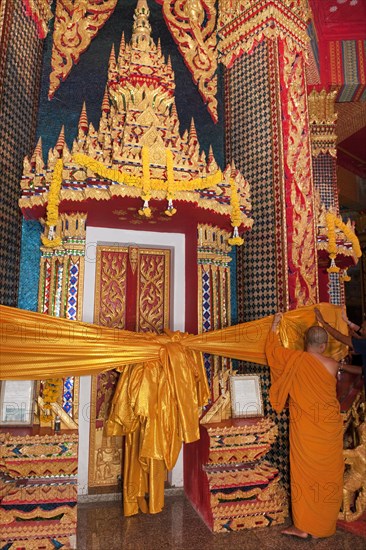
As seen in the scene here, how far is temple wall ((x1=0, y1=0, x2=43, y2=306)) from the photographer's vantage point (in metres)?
4.33

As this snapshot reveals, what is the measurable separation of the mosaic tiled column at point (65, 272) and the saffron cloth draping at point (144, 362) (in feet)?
2.61

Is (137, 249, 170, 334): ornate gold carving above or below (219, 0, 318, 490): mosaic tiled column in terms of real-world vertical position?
below

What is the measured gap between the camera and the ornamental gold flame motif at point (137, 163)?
3879 mm

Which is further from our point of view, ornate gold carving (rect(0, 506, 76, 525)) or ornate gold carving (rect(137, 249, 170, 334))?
ornate gold carving (rect(137, 249, 170, 334))

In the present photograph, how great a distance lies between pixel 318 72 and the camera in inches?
280

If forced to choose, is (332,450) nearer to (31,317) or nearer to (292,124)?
(31,317)

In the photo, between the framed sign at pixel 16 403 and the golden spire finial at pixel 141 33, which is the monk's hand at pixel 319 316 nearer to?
the framed sign at pixel 16 403

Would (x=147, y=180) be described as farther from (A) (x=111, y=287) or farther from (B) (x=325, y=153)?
(B) (x=325, y=153)

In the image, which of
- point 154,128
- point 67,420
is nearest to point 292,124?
point 154,128

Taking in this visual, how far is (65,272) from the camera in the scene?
4.41 m

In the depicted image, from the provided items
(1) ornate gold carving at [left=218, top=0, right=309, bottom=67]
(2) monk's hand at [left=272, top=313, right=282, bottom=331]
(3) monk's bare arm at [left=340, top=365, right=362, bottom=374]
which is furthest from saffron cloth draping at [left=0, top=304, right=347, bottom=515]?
(1) ornate gold carving at [left=218, top=0, right=309, bottom=67]

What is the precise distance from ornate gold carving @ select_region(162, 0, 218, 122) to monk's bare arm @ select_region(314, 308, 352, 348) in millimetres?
2982

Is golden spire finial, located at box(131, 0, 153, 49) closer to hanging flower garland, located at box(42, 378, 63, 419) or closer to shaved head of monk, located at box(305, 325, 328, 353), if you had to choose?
shaved head of monk, located at box(305, 325, 328, 353)

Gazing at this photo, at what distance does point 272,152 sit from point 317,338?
7.38 feet
